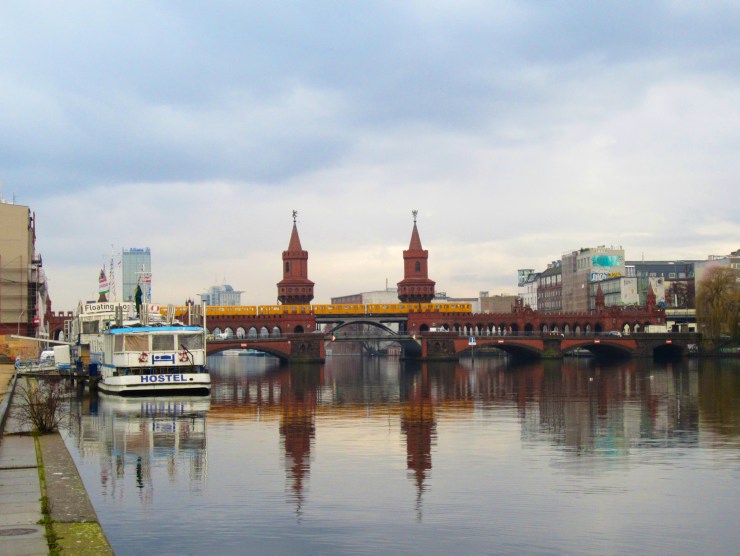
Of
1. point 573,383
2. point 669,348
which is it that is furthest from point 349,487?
point 669,348

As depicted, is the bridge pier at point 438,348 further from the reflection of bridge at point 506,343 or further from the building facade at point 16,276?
the building facade at point 16,276

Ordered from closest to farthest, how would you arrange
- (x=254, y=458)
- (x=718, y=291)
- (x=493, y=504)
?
1. (x=493, y=504)
2. (x=254, y=458)
3. (x=718, y=291)

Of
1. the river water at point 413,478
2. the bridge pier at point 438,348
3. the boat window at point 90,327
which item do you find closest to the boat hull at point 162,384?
the river water at point 413,478

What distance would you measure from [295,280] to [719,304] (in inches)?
3281

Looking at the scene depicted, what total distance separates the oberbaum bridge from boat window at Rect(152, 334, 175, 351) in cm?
8647

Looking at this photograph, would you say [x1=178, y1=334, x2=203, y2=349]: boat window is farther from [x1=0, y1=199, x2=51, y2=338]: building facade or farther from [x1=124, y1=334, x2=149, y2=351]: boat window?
[x1=0, y1=199, x2=51, y2=338]: building facade

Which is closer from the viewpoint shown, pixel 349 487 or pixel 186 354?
pixel 349 487

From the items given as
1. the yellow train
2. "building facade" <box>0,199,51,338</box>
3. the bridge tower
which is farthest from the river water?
the bridge tower

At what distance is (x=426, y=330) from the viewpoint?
19088 centimetres

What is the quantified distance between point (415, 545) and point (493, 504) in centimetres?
544

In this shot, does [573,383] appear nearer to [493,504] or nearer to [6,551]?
[493,504]

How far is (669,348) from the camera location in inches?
7037

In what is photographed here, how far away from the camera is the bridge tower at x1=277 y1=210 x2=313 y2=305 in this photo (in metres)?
196

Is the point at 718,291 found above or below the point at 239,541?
above
